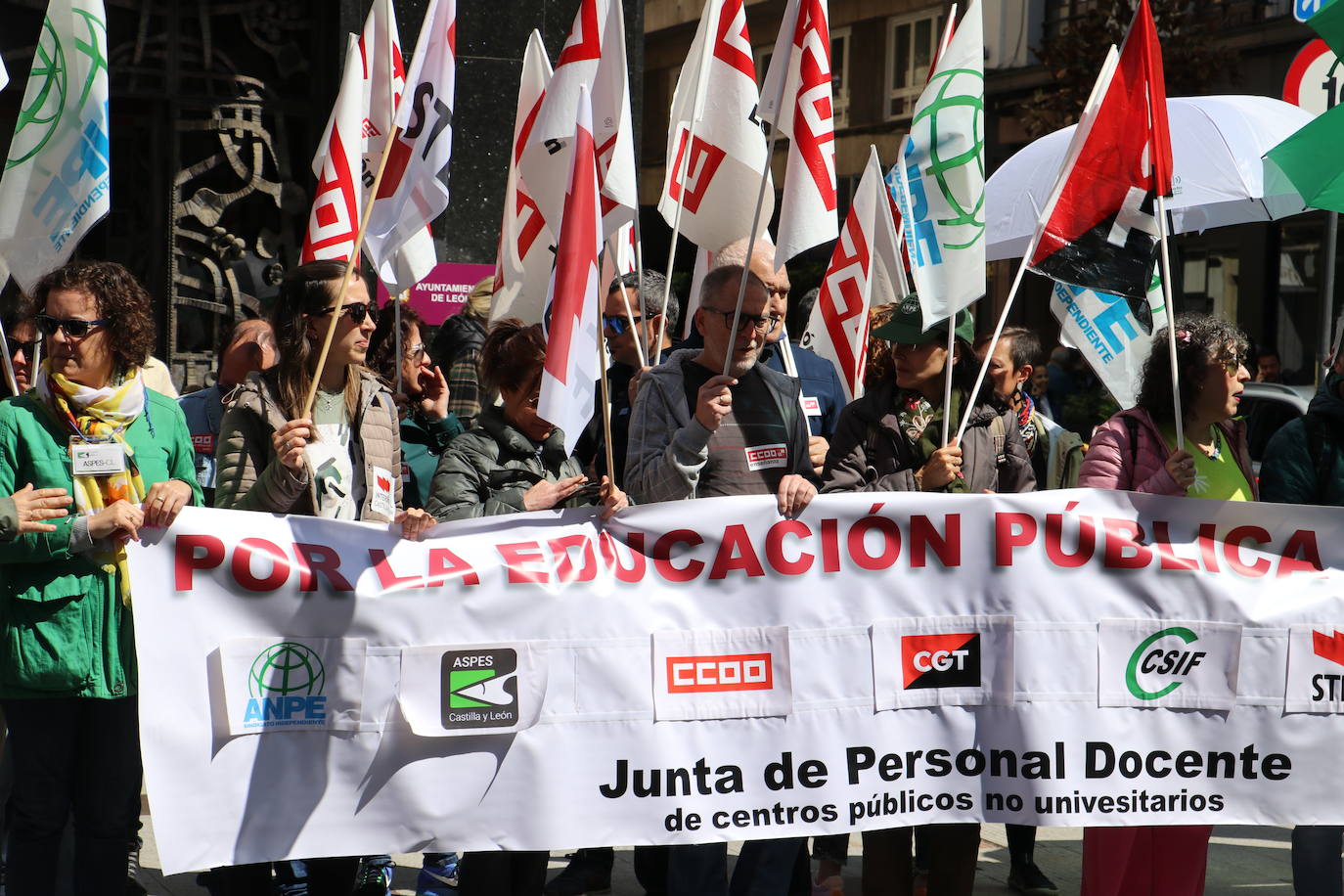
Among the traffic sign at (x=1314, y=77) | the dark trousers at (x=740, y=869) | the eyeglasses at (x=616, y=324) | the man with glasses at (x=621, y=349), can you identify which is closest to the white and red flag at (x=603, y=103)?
A: the man with glasses at (x=621, y=349)

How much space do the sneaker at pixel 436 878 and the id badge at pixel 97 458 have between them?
196 cm

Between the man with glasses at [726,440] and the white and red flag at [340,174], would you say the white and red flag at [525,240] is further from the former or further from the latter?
the man with glasses at [726,440]

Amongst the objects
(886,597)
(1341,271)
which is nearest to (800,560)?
(886,597)

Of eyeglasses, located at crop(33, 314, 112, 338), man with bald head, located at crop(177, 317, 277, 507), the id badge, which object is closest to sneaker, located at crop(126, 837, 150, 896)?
man with bald head, located at crop(177, 317, 277, 507)

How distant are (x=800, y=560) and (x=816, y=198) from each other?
1297 millimetres

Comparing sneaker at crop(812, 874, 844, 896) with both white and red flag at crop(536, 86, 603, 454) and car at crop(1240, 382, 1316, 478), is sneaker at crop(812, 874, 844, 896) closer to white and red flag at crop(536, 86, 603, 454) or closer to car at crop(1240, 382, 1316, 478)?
white and red flag at crop(536, 86, 603, 454)

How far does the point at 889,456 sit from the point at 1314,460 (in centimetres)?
128

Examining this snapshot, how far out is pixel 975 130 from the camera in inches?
191

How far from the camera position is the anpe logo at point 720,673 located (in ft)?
13.9

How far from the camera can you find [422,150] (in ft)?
19.4

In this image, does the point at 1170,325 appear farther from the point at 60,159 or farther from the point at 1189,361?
the point at 60,159

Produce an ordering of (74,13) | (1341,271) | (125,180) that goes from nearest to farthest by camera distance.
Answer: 1. (74,13)
2. (125,180)
3. (1341,271)

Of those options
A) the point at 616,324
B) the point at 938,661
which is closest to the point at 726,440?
the point at 938,661

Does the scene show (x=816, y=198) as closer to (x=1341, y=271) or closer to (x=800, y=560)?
(x=800, y=560)
